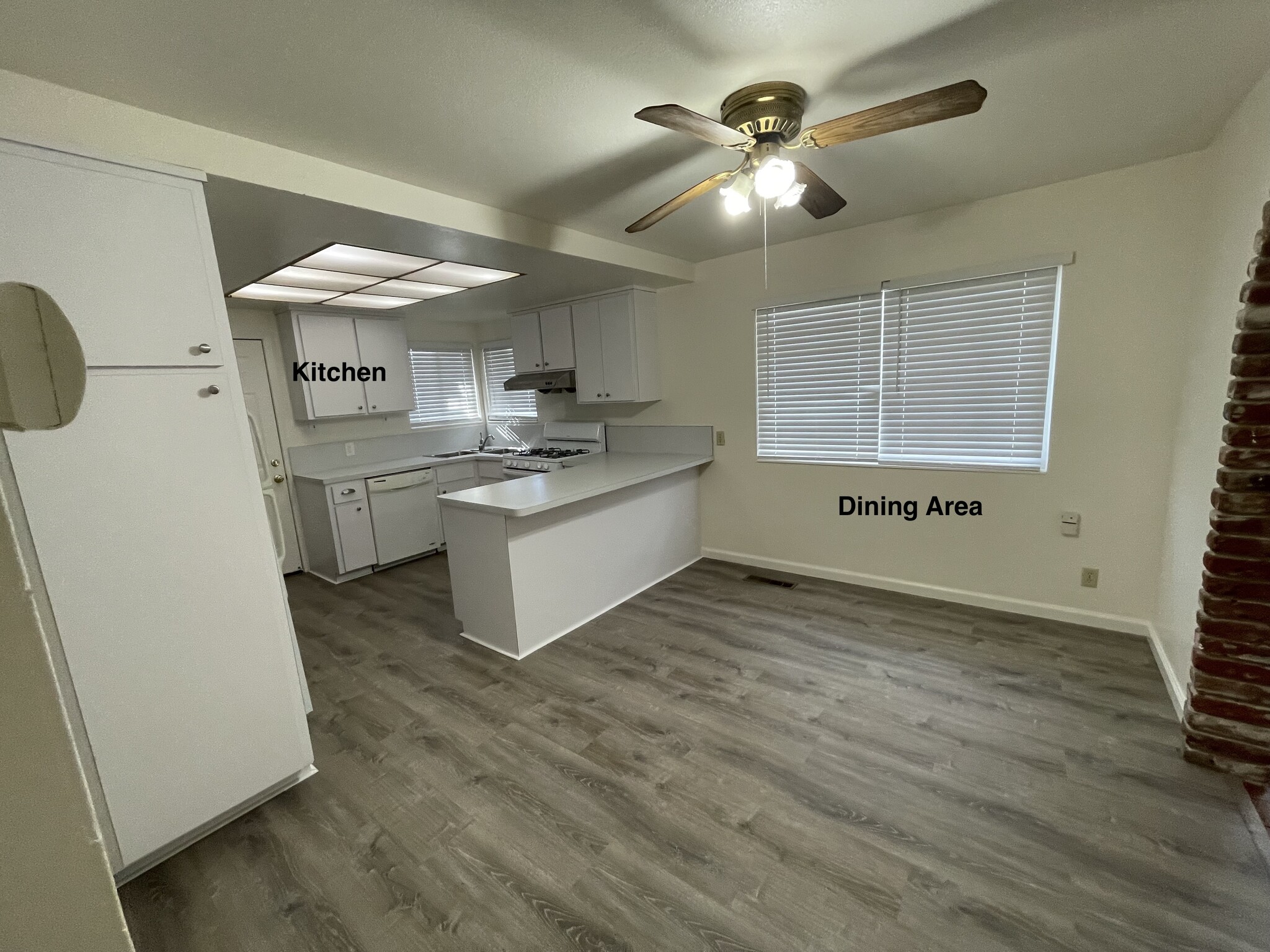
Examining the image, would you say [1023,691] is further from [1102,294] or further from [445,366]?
[445,366]

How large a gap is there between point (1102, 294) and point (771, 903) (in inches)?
120

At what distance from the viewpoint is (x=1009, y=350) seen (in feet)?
9.41

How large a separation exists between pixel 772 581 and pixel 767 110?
2.87 meters

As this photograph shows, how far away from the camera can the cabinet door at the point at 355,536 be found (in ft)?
13.4

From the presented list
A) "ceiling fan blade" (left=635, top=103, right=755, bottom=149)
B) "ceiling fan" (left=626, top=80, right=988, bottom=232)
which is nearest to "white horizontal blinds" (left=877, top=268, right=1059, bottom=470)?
"ceiling fan" (left=626, top=80, right=988, bottom=232)

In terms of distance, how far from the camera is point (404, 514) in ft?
14.8

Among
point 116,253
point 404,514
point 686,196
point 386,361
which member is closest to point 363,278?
point 386,361

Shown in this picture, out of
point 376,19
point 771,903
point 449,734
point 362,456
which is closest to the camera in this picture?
point 376,19

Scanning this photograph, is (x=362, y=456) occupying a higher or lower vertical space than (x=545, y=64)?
lower

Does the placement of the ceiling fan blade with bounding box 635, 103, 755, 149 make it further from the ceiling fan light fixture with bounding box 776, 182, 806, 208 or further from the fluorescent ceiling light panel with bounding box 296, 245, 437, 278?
the fluorescent ceiling light panel with bounding box 296, 245, 437, 278

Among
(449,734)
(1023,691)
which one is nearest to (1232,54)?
(1023,691)

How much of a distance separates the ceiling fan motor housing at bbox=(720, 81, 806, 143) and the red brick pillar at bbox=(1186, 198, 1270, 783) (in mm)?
1444

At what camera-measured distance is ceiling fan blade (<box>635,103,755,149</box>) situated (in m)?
1.39

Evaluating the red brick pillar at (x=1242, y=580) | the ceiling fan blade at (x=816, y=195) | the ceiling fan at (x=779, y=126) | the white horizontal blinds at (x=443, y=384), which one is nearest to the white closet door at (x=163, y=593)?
the ceiling fan at (x=779, y=126)
